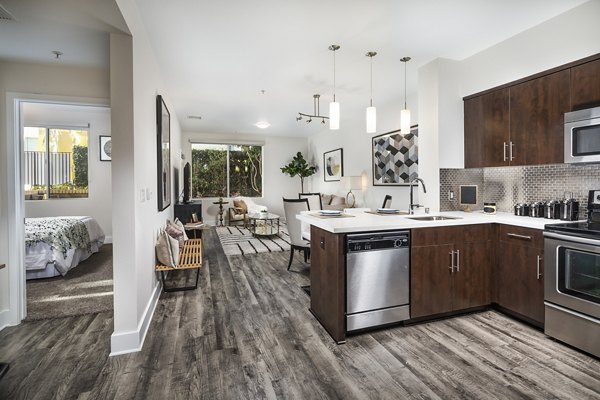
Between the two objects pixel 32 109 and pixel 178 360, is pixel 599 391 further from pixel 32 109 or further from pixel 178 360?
pixel 32 109

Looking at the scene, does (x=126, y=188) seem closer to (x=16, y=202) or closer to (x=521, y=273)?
(x=16, y=202)

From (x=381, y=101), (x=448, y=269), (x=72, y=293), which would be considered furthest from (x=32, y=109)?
(x=448, y=269)

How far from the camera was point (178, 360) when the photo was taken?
2.06m

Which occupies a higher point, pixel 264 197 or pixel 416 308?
pixel 264 197

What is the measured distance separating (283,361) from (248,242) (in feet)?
13.5

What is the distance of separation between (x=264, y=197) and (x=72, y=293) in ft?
19.9

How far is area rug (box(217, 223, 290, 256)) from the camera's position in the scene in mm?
5371

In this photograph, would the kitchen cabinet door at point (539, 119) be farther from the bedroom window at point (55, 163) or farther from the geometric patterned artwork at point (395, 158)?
the bedroom window at point (55, 163)

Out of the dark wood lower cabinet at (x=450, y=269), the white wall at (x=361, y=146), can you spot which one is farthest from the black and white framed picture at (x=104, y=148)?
the dark wood lower cabinet at (x=450, y=269)

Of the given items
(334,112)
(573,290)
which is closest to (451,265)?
(573,290)

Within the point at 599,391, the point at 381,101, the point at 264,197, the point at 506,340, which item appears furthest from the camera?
the point at 264,197

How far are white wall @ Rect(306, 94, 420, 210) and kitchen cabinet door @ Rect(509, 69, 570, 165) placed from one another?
1.02 metres

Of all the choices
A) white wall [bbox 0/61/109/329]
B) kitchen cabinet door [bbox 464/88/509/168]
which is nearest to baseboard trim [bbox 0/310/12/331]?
white wall [bbox 0/61/109/329]

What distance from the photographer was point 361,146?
638 centimetres
